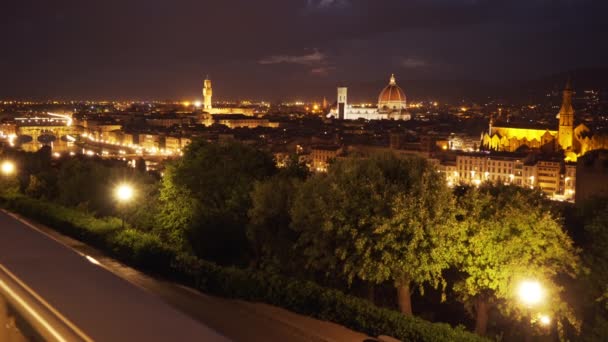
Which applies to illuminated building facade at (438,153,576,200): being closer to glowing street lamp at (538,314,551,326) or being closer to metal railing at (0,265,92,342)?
glowing street lamp at (538,314,551,326)

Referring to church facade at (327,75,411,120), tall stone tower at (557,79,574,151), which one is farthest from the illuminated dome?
tall stone tower at (557,79,574,151)

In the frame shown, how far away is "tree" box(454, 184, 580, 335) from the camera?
286 inches

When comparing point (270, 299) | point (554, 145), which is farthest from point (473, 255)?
point (554, 145)

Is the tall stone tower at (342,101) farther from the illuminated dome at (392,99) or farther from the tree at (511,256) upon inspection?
the tree at (511,256)

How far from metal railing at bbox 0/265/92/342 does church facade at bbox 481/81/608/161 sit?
5340 cm

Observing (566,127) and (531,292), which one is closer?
(531,292)

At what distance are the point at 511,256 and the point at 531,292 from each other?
0.66 metres

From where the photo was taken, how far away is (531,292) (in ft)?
22.5

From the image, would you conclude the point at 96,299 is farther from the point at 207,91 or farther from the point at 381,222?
the point at 207,91

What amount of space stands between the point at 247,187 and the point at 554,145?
5160 centimetres

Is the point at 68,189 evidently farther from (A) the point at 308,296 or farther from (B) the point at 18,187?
(A) the point at 308,296

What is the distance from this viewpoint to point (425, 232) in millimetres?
7621

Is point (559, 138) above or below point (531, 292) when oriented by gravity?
below

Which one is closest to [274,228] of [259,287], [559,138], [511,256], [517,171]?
[259,287]
